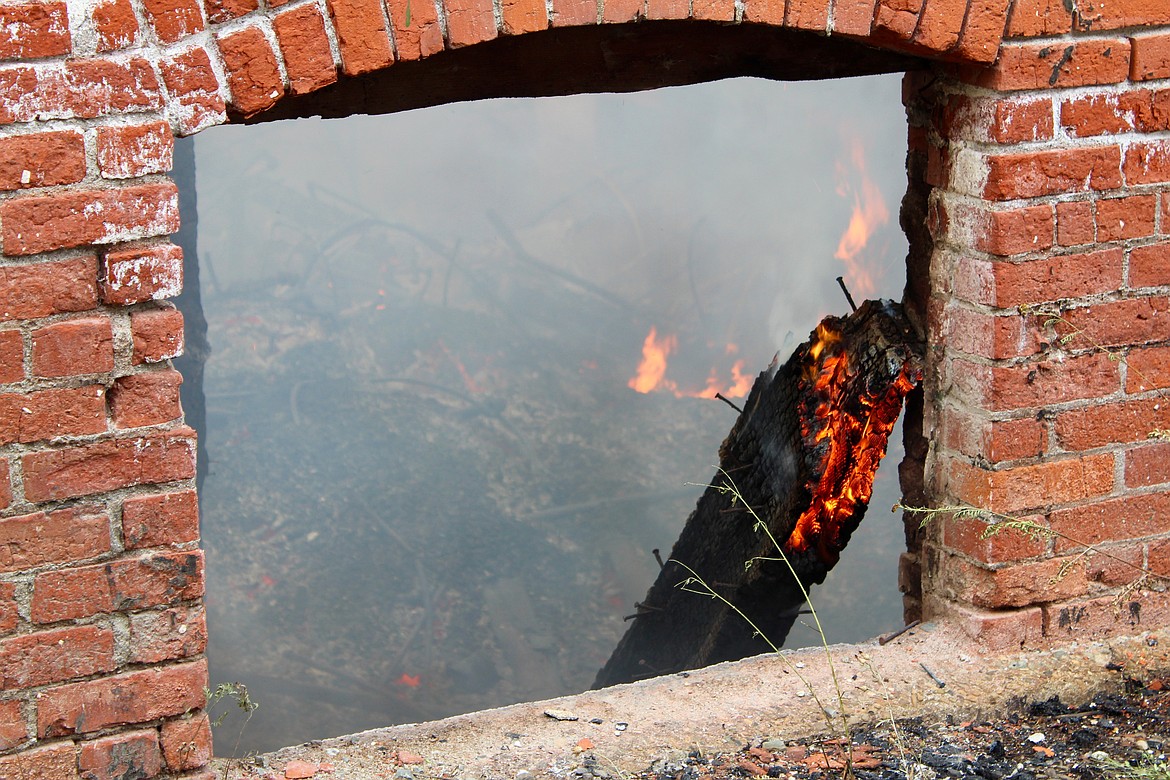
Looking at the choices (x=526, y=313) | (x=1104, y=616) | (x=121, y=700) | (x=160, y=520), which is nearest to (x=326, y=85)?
(x=160, y=520)

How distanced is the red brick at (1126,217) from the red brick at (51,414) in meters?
2.27

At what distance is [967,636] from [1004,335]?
2.65 ft

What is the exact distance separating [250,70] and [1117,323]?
209 centimetres

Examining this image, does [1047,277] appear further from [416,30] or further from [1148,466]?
[416,30]

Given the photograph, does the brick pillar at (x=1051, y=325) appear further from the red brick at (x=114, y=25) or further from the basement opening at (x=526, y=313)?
the basement opening at (x=526, y=313)

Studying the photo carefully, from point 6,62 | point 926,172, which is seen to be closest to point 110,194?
point 6,62

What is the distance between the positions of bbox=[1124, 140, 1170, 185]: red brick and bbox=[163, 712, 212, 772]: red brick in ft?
8.03

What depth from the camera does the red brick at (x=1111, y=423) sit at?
2770mm

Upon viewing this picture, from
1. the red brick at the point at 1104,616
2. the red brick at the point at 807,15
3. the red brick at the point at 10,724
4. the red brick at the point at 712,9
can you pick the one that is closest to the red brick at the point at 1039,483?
the red brick at the point at 1104,616

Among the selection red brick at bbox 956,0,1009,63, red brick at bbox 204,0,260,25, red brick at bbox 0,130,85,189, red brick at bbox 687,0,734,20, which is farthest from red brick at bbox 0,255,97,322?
red brick at bbox 956,0,1009,63

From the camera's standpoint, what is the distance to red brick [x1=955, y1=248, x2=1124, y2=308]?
2662mm

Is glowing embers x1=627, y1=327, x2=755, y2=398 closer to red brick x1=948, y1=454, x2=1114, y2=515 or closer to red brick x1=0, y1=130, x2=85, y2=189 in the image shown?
red brick x1=948, y1=454, x2=1114, y2=515

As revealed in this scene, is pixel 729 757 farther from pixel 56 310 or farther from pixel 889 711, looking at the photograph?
pixel 56 310

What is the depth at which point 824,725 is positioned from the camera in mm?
2666
